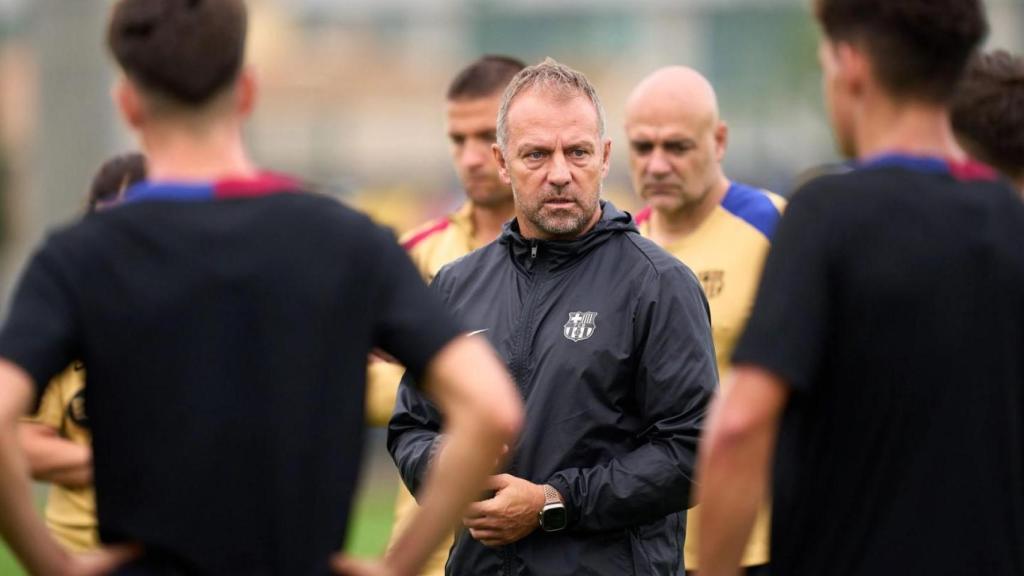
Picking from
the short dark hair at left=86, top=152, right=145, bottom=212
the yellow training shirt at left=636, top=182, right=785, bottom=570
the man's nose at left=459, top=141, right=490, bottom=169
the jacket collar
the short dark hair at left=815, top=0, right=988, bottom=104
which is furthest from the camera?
the man's nose at left=459, top=141, right=490, bottom=169

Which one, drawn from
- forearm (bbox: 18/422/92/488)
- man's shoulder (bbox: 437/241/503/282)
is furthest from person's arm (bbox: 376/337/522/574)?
forearm (bbox: 18/422/92/488)

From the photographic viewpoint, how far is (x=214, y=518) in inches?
130

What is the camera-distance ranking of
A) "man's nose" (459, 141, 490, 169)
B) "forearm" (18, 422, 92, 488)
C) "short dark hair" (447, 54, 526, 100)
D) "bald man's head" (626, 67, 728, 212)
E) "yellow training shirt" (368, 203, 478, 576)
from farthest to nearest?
"short dark hair" (447, 54, 526, 100) < "man's nose" (459, 141, 490, 169) < "bald man's head" (626, 67, 728, 212) < "yellow training shirt" (368, 203, 478, 576) < "forearm" (18, 422, 92, 488)

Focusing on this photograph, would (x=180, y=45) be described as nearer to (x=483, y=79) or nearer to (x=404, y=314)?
(x=404, y=314)

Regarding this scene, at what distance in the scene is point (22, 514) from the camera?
339 centimetres

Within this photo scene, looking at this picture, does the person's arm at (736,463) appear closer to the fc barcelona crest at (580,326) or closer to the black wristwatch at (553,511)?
the black wristwatch at (553,511)

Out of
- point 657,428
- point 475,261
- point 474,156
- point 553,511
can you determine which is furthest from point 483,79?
point 553,511

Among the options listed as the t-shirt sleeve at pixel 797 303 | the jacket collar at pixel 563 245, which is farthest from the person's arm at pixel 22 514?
the jacket collar at pixel 563 245

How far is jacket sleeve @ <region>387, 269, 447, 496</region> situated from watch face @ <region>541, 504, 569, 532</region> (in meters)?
0.47

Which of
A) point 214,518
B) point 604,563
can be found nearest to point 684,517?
point 604,563

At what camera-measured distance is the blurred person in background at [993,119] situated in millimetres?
4820

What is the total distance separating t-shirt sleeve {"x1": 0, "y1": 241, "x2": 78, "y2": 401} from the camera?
3.24 meters

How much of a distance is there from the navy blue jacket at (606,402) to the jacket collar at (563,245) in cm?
1

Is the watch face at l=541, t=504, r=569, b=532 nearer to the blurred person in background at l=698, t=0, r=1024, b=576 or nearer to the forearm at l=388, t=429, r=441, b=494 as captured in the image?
the forearm at l=388, t=429, r=441, b=494
